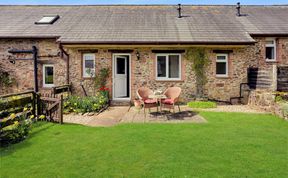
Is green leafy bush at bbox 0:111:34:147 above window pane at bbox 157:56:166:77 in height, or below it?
below

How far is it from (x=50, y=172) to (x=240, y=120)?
6449 millimetres

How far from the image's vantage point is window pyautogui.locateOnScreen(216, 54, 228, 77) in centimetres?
1149

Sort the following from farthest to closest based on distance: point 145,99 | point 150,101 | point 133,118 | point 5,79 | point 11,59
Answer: point 5,79 < point 11,59 < point 145,99 < point 150,101 < point 133,118

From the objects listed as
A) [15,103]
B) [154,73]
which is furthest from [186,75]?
[15,103]

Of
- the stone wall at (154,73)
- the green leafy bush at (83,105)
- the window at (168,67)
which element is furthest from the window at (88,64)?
the window at (168,67)

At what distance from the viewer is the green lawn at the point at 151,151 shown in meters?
3.90

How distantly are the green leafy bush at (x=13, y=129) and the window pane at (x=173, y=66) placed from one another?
24.4ft

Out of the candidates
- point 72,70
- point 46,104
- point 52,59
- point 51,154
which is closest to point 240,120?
point 51,154

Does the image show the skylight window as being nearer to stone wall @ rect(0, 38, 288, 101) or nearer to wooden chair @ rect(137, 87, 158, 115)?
stone wall @ rect(0, 38, 288, 101)

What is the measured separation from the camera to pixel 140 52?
37.3ft

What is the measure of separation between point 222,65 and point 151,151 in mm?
8340

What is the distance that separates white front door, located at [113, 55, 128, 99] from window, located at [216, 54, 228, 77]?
496 centimetres

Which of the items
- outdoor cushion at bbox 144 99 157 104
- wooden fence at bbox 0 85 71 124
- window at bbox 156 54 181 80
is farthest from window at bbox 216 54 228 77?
wooden fence at bbox 0 85 71 124

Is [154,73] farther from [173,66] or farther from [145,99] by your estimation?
[145,99]
